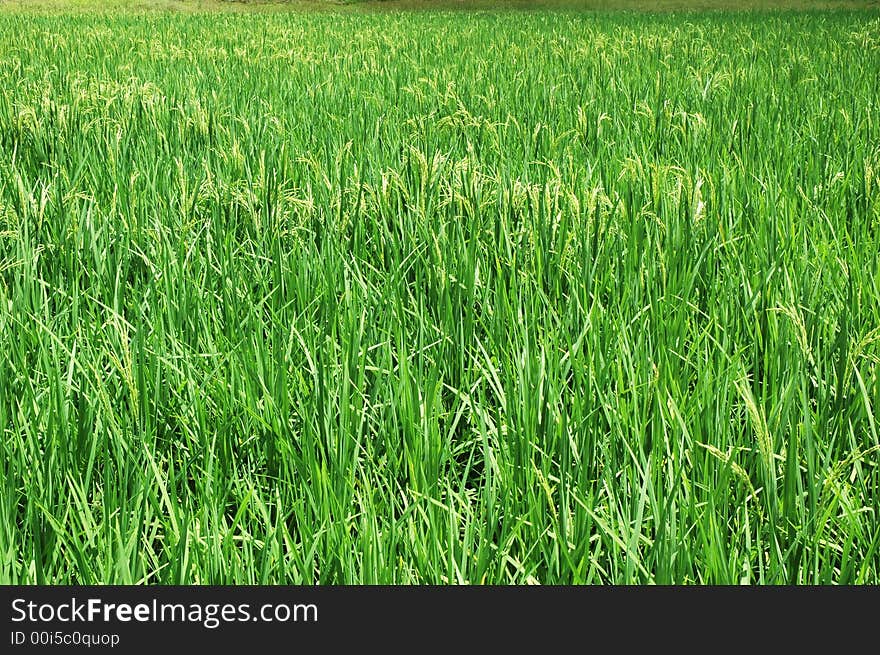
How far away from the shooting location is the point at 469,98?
15.6 feet

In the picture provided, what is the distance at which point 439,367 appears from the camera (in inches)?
58.6

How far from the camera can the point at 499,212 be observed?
219 centimetres

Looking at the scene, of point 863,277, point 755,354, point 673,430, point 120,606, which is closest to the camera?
point 120,606

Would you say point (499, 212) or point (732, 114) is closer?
point (499, 212)

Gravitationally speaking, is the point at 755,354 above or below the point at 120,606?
above

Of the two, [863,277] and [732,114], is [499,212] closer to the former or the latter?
[863,277]

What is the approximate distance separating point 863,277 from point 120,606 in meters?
1.61

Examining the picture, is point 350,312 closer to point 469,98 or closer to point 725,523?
point 725,523

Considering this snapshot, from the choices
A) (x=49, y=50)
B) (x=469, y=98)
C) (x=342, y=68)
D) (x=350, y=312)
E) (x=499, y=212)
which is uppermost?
(x=49, y=50)

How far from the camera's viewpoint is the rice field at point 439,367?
39.6 inches

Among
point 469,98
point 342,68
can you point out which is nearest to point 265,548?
point 469,98

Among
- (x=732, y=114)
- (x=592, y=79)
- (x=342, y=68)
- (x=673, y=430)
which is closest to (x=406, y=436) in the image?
(x=673, y=430)

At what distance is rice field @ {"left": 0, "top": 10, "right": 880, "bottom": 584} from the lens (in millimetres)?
1005

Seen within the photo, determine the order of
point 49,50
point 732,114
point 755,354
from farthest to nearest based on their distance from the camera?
point 49,50
point 732,114
point 755,354
